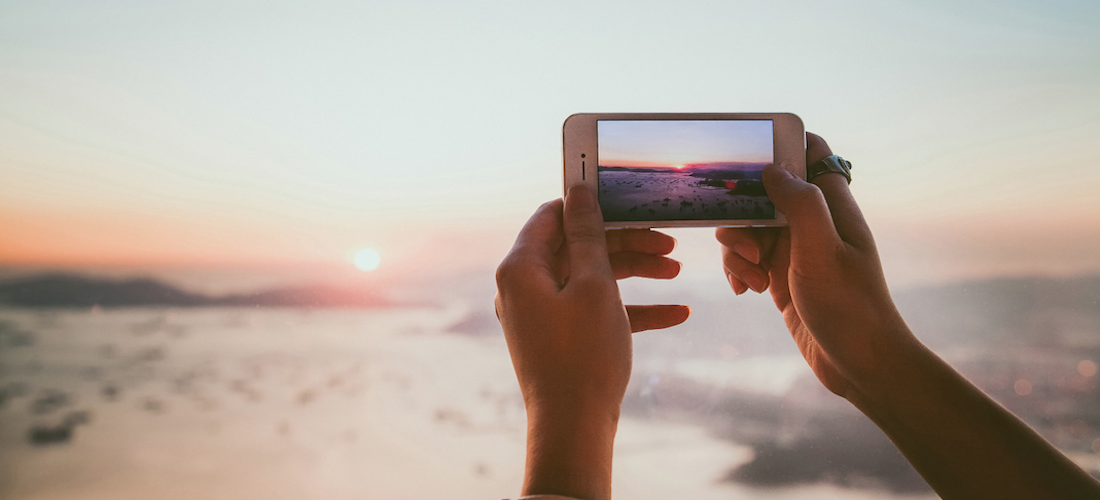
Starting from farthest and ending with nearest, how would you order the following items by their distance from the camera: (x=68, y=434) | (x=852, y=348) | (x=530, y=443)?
(x=68, y=434), (x=852, y=348), (x=530, y=443)

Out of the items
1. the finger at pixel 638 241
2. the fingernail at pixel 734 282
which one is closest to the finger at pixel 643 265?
the finger at pixel 638 241

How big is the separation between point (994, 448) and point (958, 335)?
854mm

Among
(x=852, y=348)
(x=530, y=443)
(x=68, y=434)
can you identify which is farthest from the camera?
(x=68, y=434)

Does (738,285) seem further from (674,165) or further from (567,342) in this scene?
(567,342)

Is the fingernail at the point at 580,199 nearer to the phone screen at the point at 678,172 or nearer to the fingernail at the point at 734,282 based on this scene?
the phone screen at the point at 678,172

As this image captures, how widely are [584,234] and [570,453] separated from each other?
0.28m

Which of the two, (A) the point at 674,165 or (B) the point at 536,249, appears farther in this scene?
(A) the point at 674,165

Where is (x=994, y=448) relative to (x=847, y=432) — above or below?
above

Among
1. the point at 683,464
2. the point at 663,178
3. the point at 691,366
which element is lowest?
the point at 683,464

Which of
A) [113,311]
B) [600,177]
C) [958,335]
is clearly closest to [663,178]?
[600,177]

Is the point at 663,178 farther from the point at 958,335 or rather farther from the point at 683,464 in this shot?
the point at 958,335

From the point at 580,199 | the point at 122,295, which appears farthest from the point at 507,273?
the point at 122,295

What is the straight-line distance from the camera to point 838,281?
677 millimetres

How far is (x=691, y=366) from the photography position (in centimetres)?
118
